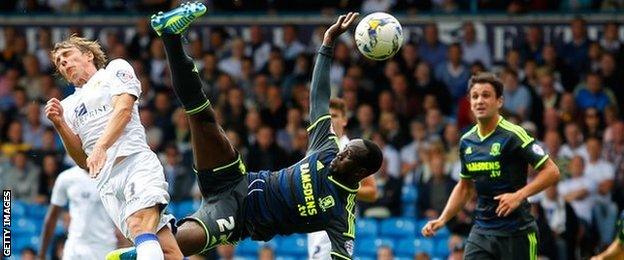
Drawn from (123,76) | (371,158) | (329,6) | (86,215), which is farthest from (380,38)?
(329,6)

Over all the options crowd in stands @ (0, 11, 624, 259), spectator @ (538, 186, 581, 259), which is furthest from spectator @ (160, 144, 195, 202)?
spectator @ (538, 186, 581, 259)

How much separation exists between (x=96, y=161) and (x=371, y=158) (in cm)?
215

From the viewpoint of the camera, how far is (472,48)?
20.7 metres

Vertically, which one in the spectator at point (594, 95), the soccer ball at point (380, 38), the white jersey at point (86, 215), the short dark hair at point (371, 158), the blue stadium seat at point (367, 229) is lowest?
the blue stadium seat at point (367, 229)

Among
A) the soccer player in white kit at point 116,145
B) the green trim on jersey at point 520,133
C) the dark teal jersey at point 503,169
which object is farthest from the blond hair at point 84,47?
the green trim on jersey at point 520,133

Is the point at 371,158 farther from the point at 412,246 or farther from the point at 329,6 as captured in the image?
the point at 329,6

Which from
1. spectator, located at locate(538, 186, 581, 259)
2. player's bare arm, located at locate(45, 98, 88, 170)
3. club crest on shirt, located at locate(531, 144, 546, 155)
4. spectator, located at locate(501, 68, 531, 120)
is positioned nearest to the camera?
player's bare arm, located at locate(45, 98, 88, 170)

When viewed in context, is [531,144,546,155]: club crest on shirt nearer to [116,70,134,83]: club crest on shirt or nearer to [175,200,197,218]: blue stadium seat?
[116,70,134,83]: club crest on shirt

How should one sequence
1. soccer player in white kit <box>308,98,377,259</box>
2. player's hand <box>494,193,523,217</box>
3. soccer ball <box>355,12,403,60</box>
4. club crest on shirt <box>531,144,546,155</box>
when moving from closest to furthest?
soccer ball <box>355,12,403,60</box> → player's hand <box>494,193,523,217</box> → club crest on shirt <box>531,144,546,155</box> → soccer player in white kit <box>308,98,377,259</box>

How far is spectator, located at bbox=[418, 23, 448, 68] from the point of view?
20.9 meters

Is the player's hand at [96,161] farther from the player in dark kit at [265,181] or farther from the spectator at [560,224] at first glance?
the spectator at [560,224]

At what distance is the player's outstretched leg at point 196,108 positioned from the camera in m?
11.5

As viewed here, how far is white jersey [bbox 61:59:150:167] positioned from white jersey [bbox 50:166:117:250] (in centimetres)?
340

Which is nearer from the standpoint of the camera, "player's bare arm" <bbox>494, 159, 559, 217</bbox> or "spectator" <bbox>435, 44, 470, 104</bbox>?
"player's bare arm" <bbox>494, 159, 559, 217</bbox>
